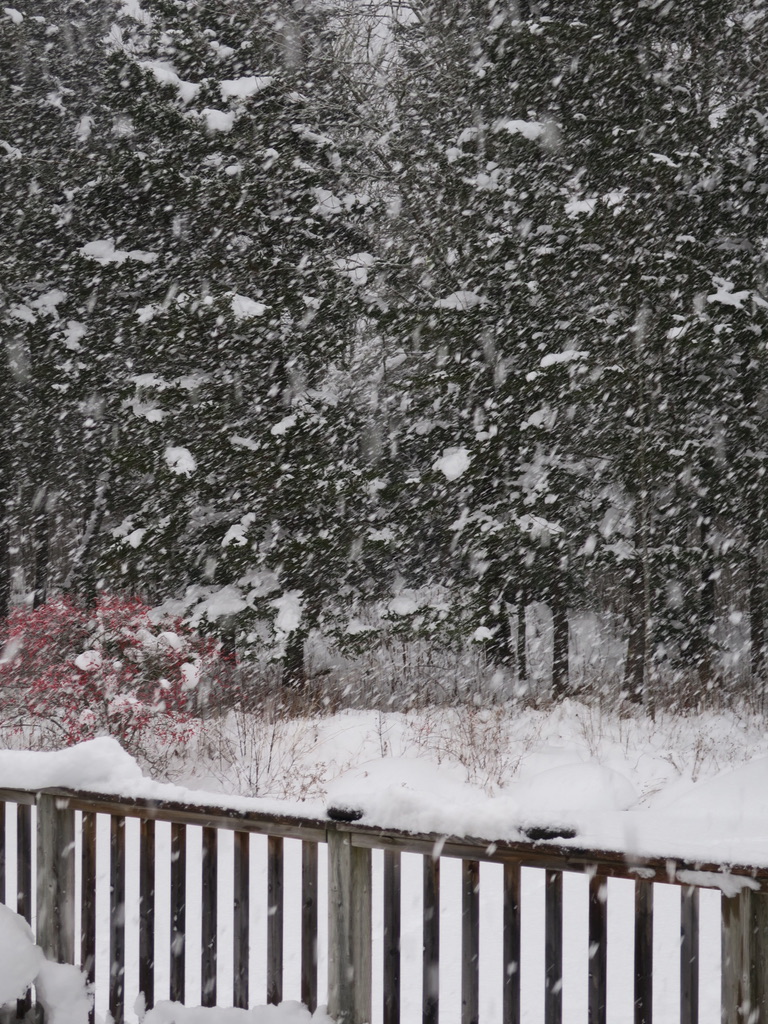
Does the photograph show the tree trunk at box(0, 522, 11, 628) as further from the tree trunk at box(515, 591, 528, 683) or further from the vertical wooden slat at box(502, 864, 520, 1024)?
the vertical wooden slat at box(502, 864, 520, 1024)

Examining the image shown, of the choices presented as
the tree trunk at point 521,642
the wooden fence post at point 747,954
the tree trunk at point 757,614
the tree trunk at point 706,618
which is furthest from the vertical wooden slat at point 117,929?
the tree trunk at point 757,614

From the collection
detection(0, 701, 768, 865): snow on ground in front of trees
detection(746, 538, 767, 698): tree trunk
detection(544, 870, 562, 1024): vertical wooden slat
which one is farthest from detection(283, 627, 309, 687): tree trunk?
detection(544, 870, 562, 1024): vertical wooden slat

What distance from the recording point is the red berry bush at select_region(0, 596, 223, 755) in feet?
24.3

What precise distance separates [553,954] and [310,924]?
2.83 feet

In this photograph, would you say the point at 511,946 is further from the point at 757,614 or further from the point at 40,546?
the point at 40,546

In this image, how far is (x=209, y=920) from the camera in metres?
3.07

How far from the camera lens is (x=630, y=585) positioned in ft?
37.5

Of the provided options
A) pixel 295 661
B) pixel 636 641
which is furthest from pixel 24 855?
pixel 636 641

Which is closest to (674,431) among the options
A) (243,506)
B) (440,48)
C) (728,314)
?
(728,314)

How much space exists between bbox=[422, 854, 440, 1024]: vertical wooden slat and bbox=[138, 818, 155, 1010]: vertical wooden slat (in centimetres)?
108

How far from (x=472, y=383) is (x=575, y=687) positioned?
430cm

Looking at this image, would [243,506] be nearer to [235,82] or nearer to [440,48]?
[235,82]

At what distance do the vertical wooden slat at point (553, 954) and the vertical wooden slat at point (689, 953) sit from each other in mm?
365

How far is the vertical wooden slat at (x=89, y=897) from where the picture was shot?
3283 mm
